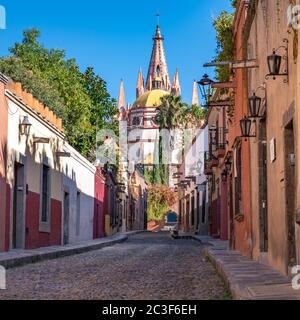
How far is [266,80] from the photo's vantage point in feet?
39.2

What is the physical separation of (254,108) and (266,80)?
62 cm

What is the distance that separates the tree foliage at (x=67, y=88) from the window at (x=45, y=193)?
9188 mm

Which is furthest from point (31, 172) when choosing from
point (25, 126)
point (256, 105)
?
A: point (256, 105)

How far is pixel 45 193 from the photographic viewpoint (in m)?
21.3

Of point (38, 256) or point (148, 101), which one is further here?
point (148, 101)

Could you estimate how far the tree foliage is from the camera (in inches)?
1214

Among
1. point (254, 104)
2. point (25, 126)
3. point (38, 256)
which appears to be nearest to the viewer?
point (254, 104)

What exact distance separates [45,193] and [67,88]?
45.9 feet

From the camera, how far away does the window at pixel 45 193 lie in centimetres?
2116

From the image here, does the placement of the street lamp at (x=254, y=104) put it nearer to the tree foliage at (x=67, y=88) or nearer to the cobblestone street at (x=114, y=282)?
the cobblestone street at (x=114, y=282)

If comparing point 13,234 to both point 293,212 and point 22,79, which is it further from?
point 22,79

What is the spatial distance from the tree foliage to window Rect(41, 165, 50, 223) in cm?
919

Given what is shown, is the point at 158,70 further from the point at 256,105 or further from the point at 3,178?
the point at 256,105
